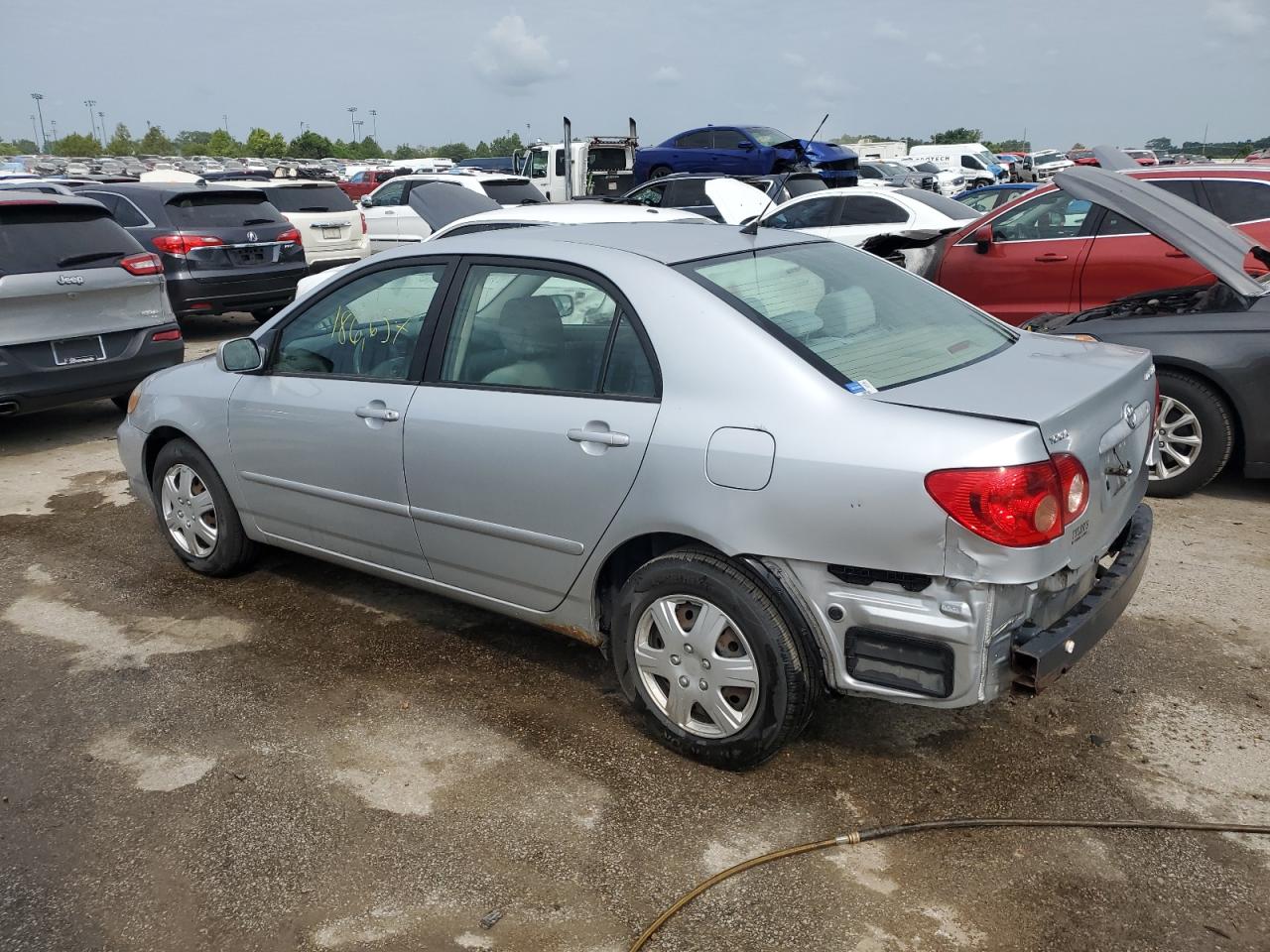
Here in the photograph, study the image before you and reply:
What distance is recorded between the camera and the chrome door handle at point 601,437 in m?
3.29

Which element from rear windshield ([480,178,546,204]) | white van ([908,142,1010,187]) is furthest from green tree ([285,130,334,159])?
rear windshield ([480,178,546,204])

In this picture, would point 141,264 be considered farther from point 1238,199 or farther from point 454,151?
point 454,151

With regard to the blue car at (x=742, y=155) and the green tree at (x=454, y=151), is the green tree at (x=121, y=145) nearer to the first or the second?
the green tree at (x=454, y=151)

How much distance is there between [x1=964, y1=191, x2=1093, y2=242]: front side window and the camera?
805 centimetres

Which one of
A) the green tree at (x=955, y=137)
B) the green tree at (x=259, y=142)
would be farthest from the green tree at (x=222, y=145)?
the green tree at (x=955, y=137)

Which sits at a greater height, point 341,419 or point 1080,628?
point 341,419

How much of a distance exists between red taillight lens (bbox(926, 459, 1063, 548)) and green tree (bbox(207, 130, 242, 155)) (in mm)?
97052

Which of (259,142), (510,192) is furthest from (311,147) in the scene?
(510,192)

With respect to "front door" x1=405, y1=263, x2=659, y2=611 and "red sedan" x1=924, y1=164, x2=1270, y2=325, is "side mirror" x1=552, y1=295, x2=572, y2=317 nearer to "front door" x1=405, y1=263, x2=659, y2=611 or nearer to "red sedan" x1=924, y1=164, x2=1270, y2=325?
"front door" x1=405, y1=263, x2=659, y2=611

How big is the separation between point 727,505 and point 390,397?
5.03ft

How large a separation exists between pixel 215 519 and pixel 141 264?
146 inches

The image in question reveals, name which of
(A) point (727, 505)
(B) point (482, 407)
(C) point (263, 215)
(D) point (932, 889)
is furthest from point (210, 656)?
(C) point (263, 215)

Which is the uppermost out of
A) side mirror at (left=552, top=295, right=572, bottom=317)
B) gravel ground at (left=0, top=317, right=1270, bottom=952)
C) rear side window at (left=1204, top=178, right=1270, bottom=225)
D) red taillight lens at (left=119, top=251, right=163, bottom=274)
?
rear side window at (left=1204, top=178, right=1270, bottom=225)

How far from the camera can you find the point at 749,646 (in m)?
3.11
